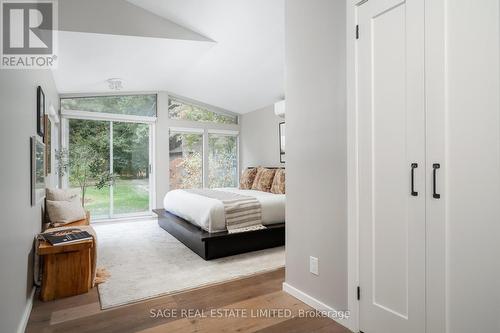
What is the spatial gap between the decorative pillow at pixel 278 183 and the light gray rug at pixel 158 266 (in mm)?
1134

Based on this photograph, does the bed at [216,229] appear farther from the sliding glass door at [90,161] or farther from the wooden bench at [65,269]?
the sliding glass door at [90,161]

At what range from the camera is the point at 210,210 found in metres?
3.35

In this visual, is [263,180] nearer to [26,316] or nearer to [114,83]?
[114,83]

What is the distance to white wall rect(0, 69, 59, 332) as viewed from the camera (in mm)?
1566

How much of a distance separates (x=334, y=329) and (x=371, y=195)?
940 millimetres

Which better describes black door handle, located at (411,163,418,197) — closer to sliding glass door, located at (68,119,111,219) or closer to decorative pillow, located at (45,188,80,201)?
decorative pillow, located at (45,188,80,201)

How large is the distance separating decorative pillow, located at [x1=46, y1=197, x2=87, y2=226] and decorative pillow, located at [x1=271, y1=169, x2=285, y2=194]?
111 inches

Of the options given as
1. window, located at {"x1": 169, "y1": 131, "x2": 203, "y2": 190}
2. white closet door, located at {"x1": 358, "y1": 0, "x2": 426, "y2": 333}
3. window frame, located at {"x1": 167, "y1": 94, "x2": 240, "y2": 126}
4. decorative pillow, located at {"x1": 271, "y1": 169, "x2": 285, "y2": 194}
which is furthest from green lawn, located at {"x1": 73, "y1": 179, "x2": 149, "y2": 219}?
white closet door, located at {"x1": 358, "y1": 0, "x2": 426, "y2": 333}

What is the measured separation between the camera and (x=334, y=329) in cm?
188

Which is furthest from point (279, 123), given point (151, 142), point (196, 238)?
point (196, 238)

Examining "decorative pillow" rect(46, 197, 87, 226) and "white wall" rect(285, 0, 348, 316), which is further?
"decorative pillow" rect(46, 197, 87, 226)
